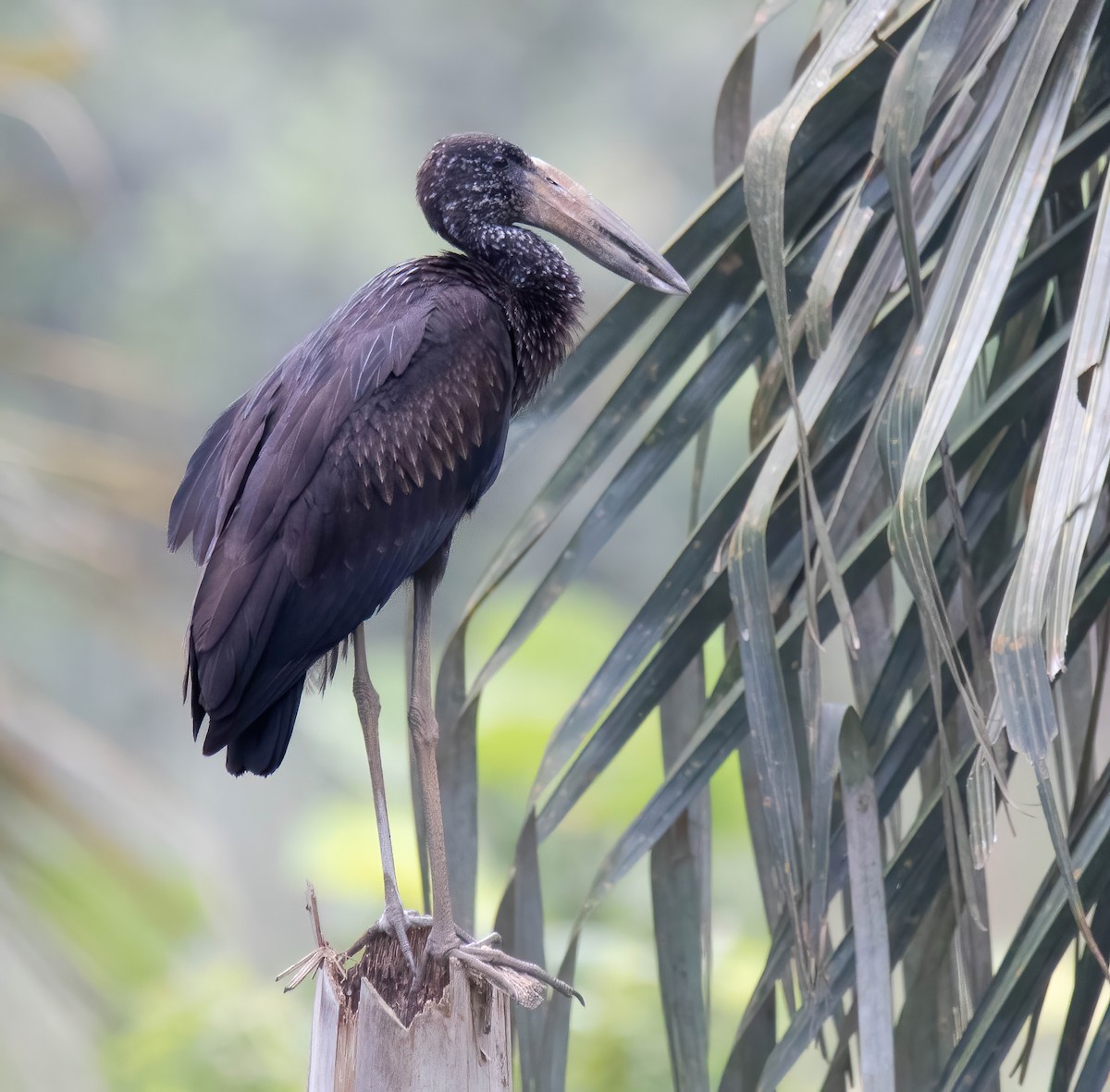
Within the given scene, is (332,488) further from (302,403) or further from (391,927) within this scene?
(391,927)

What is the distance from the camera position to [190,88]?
10.2 m

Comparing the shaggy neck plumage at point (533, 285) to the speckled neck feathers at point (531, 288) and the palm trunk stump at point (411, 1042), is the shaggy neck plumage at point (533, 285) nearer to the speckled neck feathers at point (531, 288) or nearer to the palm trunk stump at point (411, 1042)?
the speckled neck feathers at point (531, 288)

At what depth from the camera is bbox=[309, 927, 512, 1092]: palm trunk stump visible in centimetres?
136

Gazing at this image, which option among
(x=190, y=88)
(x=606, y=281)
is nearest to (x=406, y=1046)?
(x=606, y=281)

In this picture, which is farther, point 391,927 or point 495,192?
point 495,192

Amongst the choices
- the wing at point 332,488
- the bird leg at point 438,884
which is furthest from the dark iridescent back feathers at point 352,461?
the bird leg at point 438,884

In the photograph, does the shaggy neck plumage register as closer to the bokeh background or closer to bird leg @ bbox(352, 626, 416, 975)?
bird leg @ bbox(352, 626, 416, 975)

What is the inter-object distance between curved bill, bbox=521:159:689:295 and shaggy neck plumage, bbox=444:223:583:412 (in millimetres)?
40

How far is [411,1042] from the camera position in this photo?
1.37m

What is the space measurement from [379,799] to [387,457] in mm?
491

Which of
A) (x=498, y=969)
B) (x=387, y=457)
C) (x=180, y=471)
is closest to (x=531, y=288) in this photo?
(x=387, y=457)

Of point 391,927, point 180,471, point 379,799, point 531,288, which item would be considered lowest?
point 391,927

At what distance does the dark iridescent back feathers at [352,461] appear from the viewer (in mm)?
1803

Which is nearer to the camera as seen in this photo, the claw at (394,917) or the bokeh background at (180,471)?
the claw at (394,917)
